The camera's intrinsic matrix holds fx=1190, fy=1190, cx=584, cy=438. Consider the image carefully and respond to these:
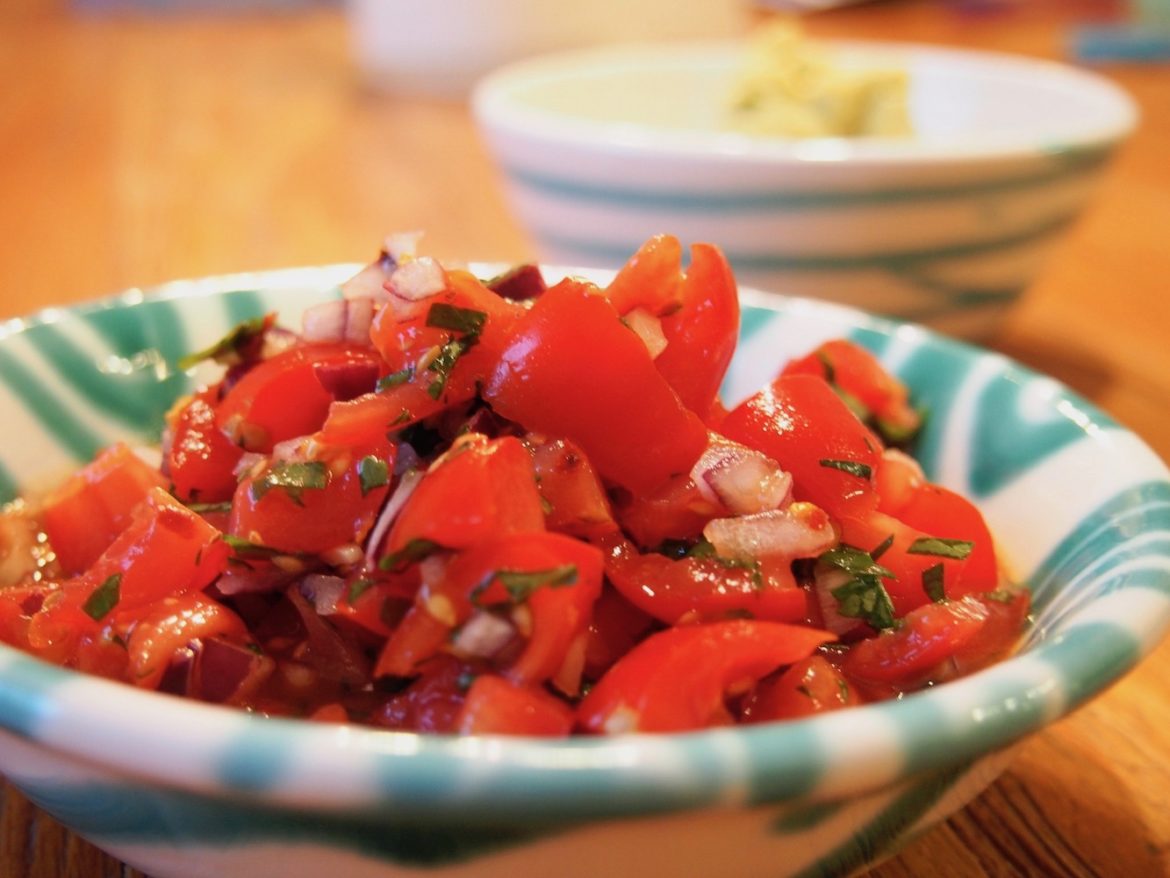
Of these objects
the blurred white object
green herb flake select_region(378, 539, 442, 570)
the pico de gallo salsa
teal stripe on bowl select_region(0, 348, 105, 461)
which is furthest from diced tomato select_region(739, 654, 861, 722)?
the blurred white object

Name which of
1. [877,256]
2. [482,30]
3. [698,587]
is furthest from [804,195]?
[482,30]

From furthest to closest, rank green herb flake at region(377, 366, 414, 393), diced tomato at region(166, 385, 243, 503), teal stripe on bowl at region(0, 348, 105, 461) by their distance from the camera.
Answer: teal stripe on bowl at region(0, 348, 105, 461) → diced tomato at region(166, 385, 243, 503) → green herb flake at region(377, 366, 414, 393)

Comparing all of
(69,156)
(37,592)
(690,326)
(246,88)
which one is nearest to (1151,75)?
(246,88)

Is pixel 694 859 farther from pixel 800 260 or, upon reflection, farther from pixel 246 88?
pixel 246 88

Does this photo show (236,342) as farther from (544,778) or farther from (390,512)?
(544,778)

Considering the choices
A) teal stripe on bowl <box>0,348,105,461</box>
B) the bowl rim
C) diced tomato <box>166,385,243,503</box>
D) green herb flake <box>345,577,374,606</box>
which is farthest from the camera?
the bowl rim

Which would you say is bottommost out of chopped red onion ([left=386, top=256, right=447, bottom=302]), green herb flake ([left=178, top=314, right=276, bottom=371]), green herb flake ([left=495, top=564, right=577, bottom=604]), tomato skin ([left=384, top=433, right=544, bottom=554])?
green herb flake ([left=178, top=314, right=276, bottom=371])

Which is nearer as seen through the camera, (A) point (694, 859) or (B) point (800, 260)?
(A) point (694, 859)

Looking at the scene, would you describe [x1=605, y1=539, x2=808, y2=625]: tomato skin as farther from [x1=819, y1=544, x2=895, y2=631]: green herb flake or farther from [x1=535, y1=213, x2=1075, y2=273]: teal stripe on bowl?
[x1=535, y1=213, x2=1075, y2=273]: teal stripe on bowl
